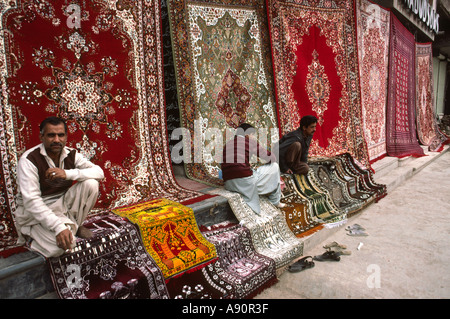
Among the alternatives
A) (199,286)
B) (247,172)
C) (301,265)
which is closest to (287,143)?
(247,172)

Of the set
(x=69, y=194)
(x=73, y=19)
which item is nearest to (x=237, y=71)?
(x=73, y=19)

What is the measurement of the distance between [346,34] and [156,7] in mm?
3689

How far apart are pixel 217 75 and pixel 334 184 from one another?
2.22m

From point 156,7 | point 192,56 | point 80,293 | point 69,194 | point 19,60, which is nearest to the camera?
point 80,293

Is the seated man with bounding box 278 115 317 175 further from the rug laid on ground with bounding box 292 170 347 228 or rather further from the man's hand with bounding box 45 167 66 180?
the man's hand with bounding box 45 167 66 180

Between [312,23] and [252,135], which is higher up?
[312,23]

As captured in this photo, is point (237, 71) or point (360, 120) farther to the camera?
point (360, 120)

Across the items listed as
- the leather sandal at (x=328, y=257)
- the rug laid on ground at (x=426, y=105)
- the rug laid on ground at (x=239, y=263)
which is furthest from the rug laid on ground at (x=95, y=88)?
the rug laid on ground at (x=426, y=105)

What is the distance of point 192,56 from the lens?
3881mm

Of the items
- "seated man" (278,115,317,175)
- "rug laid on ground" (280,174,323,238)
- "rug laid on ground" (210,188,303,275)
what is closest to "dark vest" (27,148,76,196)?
"rug laid on ground" (210,188,303,275)

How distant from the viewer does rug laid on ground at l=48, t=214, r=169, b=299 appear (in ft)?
6.32

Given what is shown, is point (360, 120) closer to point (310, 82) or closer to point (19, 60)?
point (310, 82)

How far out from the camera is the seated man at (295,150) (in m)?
3.97

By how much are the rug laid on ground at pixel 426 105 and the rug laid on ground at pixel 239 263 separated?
846 centimetres
